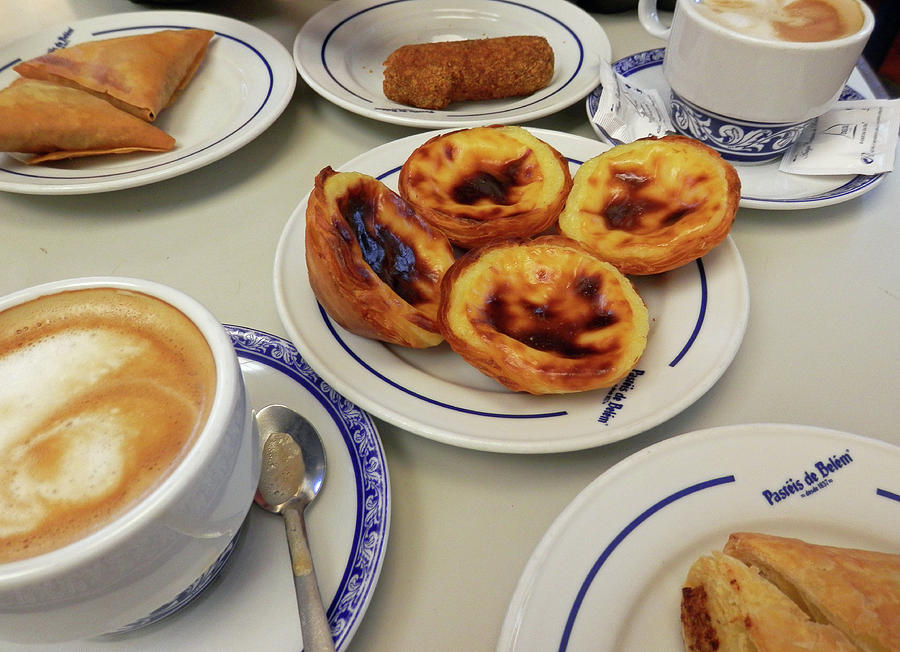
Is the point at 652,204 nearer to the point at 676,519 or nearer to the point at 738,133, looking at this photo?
the point at 738,133

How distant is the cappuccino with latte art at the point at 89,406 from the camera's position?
470 mm

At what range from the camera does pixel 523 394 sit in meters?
0.76

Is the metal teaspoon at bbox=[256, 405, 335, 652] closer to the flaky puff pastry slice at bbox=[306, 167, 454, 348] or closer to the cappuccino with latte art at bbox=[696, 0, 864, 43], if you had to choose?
the flaky puff pastry slice at bbox=[306, 167, 454, 348]

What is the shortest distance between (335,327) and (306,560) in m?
0.31

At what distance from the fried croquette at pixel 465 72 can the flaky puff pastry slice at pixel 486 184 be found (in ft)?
1.05

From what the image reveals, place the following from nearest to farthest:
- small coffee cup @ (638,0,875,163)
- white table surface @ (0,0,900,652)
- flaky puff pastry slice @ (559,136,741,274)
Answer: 1. white table surface @ (0,0,900,652)
2. flaky puff pastry slice @ (559,136,741,274)
3. small coffee cup @ (638,0,875,163)

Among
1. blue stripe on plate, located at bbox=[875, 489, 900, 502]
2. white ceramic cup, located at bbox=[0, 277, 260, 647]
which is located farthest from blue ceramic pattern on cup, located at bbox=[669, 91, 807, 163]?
white ceramic cup, located at bbox=[0, 277, 260, 647]

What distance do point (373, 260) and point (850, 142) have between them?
Answer: 89 cm

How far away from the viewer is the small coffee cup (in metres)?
0.98

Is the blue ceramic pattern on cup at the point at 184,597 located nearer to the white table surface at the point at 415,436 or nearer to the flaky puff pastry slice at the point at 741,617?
the white table surface at the point at 415,436

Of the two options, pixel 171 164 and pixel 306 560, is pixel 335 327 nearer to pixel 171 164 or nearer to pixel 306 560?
pixel 306 560

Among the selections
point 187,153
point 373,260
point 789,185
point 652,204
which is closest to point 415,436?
point 373,260

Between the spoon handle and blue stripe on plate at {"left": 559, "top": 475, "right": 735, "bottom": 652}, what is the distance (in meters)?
0.20

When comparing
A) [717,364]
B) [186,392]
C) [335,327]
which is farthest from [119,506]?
[717,364]
